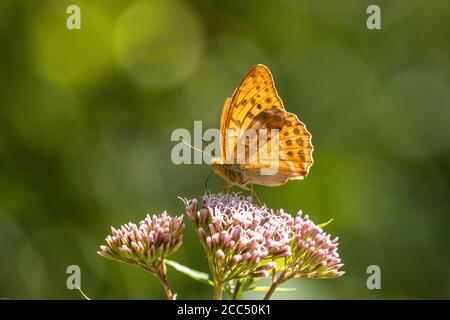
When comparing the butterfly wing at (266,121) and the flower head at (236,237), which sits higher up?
the butterfly wing at (266,121)

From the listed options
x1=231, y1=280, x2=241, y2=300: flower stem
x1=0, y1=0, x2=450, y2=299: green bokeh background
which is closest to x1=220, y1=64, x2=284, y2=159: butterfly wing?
x1=231, y1=280, x2=241, y2=300: flower stem

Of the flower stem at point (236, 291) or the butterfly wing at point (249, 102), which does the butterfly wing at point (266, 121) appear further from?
the flower stem at point (236, 291)

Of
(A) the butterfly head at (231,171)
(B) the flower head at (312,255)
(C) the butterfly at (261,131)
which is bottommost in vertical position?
(B) the flower head at (312,255)

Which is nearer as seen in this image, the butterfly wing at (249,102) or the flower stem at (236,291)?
the flower stem at (236,291)

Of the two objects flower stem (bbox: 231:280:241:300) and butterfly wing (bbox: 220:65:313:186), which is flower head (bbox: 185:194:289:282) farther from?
butterfly wing (bbox: 220:65:313:186)

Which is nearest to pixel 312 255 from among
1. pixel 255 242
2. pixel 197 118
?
pixel 255 242

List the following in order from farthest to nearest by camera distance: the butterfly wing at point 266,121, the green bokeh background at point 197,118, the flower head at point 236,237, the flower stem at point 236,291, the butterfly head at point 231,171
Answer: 1. the green bokeh background at point 197,118
2. the butterfly head at point 231,171
3. the butterfly wing at point 266,121
4. the flower stem at point 236,291
5. the flower head at point 236,237

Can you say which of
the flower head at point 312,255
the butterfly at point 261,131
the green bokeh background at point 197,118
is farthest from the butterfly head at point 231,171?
the green bokeh background at point 197,118

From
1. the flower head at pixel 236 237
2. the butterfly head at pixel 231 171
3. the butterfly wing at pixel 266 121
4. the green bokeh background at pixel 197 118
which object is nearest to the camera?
the flower head at pixel 236 237
